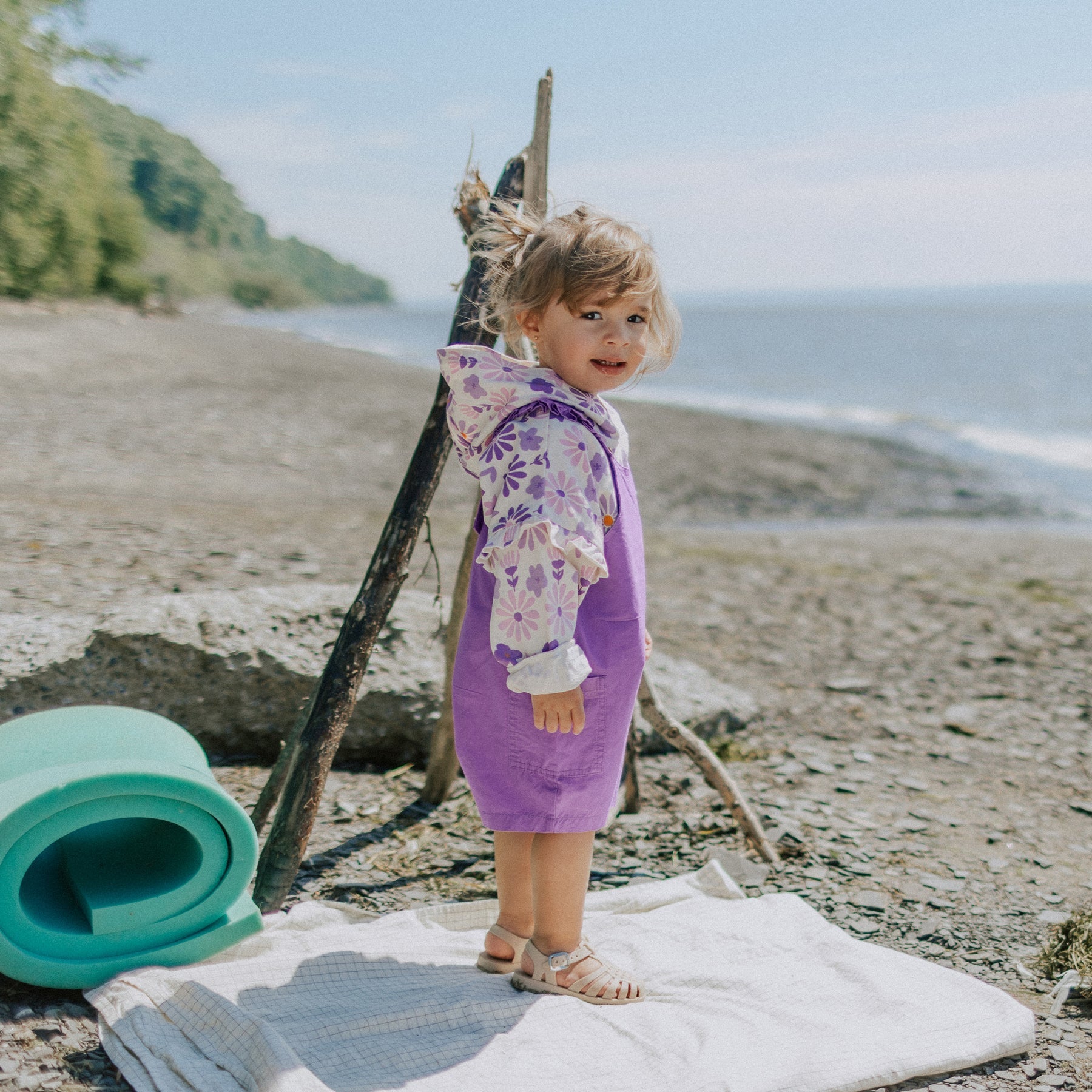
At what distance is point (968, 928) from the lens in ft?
10.3

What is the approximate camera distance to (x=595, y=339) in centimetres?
242

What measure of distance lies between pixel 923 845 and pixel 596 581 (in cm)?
206

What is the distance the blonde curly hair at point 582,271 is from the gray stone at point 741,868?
5.83ft

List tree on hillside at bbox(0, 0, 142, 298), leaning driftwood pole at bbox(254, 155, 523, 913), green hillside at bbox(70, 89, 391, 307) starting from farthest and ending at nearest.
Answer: green hillside at bbox(70, 89, 391, 307) → tree on hillside at bbox(0, 0, 142, 298) → leaning driftwood pole at bbox(254, 155, 523, 913)

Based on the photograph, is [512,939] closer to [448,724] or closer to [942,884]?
[448,724]

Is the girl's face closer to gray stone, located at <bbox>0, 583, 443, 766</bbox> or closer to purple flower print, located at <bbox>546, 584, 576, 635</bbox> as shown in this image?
purple flower print, located at <bbox>546, 584, 576, 635</bbox>

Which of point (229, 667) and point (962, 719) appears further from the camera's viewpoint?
point (962, 719)

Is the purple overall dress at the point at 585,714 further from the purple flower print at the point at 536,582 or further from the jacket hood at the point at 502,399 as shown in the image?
the purple flower print at the point at 536,582

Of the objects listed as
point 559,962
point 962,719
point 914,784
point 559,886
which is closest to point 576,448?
point 559,886

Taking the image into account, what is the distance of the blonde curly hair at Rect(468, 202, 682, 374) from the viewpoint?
2365 mm

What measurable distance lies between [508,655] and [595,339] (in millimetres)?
775

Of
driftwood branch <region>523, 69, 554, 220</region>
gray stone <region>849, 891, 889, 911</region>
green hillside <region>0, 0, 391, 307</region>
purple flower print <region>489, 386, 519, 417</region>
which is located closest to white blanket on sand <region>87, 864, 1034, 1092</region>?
gray stone <region>849, 891, 889, 911</region>

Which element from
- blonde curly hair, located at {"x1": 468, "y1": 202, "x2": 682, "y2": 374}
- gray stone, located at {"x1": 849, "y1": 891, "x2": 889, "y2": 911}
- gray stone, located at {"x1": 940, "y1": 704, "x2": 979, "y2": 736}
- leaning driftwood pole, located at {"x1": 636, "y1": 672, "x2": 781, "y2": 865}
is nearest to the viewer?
blonde curly hair, located at {"x1": 468, "y1": 202, "x2": 682, "y2": 374}

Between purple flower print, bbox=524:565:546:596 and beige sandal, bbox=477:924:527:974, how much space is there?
3.42 feet
